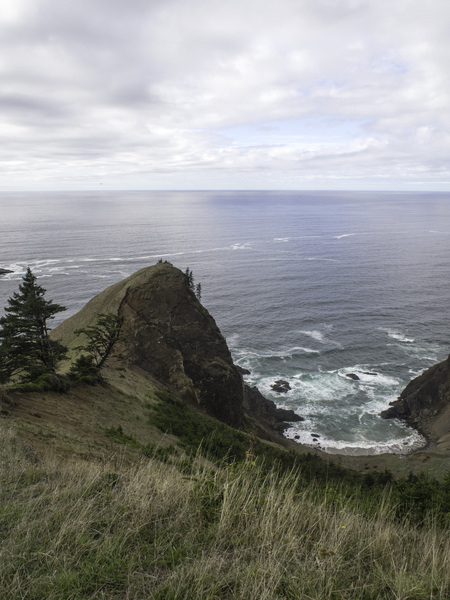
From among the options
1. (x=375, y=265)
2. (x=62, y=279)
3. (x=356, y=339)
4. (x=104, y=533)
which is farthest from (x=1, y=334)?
(x=375, y=265)

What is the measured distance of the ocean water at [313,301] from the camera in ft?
178

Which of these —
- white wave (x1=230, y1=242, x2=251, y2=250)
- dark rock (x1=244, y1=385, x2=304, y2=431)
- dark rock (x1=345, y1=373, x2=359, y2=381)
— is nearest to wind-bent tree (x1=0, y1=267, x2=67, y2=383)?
dark rock (x1=244, y1=385, x2=304, y2=431)

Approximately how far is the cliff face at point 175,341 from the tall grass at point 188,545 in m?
36.3

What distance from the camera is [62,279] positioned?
319 ft

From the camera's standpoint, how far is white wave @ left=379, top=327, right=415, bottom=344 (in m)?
69.2

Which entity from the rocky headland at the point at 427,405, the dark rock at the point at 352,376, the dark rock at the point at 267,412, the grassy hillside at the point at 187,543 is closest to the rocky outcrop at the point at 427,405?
the rocky headland at the point at 427,405

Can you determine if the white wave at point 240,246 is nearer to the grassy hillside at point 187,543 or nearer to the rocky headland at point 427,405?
the rocky headland at point 427,405

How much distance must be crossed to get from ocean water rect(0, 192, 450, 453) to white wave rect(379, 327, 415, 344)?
39 centimetres

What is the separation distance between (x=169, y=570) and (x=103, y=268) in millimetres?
111099

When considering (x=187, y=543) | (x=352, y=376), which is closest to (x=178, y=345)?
(x=352, y=376)

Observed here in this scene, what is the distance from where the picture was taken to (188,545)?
215 inches

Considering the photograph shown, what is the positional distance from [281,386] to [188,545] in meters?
54.4

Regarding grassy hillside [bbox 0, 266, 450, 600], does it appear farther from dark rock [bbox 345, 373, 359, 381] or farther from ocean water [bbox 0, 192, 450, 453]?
dark rock [bbox 345, 373, 359, 381]

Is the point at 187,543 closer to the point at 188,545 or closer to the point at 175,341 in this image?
the point at 188,545
